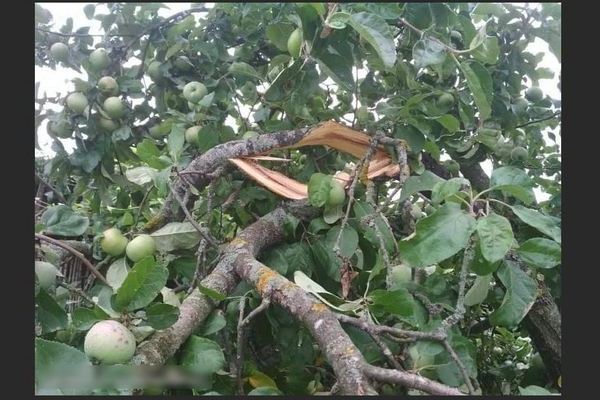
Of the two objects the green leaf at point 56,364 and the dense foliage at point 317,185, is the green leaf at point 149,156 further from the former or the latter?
the green leaf at point 56,364

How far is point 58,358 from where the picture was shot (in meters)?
0.65

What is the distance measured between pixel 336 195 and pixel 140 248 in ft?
1.37

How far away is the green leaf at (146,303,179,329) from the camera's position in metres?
0.79

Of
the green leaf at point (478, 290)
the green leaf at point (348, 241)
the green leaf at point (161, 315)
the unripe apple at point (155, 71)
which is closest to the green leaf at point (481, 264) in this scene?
the green leaf at point (478, 290)

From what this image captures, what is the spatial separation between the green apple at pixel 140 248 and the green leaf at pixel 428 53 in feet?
2.06

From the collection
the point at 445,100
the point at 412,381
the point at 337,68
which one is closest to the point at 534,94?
the point at 445,100

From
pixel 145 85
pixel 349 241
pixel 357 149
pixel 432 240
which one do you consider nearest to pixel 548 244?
pixel 432 240

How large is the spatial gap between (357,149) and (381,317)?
50 cm

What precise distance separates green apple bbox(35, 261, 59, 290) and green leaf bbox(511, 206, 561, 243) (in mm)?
743

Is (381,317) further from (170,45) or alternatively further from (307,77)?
(170,45)

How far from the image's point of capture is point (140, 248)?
3.63 feet

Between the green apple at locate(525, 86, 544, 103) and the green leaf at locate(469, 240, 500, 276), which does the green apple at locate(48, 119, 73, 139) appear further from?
the green apple at locate(525, 86, 544, 103)

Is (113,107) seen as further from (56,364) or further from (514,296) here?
(514,296)

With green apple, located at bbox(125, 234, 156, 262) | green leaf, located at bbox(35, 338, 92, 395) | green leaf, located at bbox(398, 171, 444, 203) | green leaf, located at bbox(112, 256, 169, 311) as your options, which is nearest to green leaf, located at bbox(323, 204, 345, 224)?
green leaf, located at bbox(398, 171, 444, 203)
